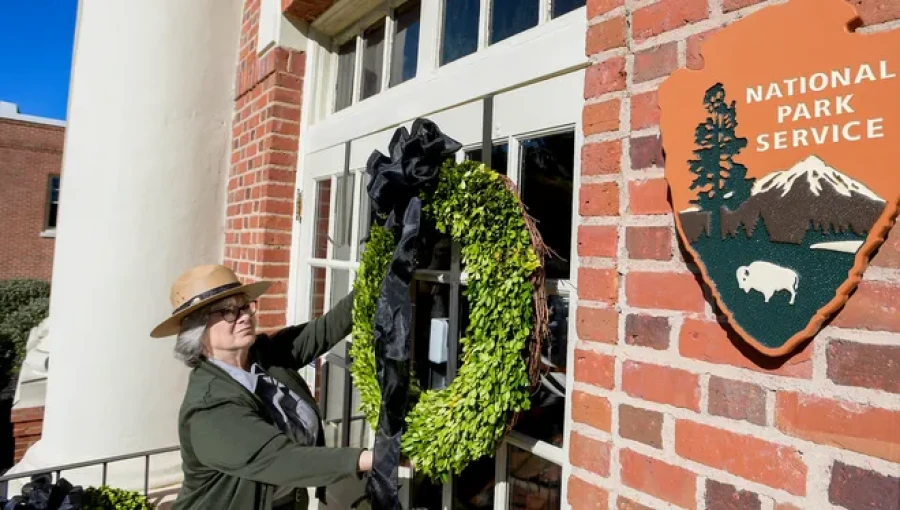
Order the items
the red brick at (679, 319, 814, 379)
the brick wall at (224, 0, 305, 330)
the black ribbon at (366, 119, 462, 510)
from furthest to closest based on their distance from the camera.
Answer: the brick wall at (224, 0, 305, 330)
the black ribbon at (366, 119, 462, 510)
the red brick at (679, 319, 814, 379)

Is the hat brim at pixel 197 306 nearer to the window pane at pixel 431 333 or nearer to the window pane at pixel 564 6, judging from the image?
the window pane at pixel 431 333

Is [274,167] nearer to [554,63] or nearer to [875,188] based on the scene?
[554,63]

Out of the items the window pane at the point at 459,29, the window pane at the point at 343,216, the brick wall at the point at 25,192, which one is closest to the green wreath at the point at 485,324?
the window pane at the point at 459,29

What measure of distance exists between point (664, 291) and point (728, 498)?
408 mm

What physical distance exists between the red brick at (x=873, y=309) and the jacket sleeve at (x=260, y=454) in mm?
1221

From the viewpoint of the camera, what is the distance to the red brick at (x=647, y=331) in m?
1.20

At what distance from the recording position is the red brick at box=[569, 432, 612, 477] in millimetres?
1303

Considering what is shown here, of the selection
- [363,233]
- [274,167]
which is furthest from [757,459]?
[274,167]

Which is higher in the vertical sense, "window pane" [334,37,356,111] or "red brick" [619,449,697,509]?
"window pane" [334,37,356,111]

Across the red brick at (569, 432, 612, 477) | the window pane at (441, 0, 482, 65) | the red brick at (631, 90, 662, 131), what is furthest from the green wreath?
the window pane at (441, 0, 482, 65)

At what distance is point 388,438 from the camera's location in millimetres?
1536

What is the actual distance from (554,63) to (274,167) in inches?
75.4

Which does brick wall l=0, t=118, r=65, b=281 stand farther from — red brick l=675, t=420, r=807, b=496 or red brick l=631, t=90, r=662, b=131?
red brick l=675, t=420, r=807, b=496

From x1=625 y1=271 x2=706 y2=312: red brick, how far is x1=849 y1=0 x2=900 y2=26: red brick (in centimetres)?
52
